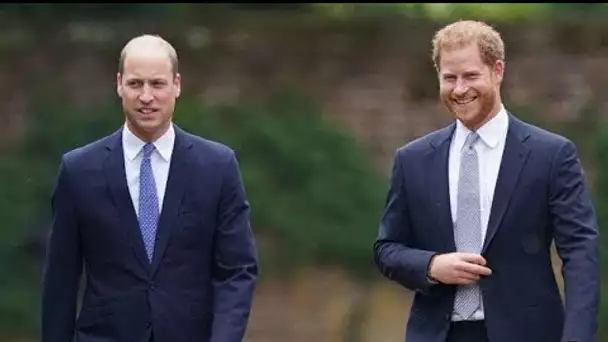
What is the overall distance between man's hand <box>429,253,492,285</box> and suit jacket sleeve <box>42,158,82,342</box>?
4.16 feet

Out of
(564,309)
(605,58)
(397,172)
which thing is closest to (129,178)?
(397,172)

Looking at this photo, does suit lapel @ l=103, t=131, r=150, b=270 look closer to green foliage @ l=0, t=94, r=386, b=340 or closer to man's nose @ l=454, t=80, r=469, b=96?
man's nose @ l=454, t=80, r=469, b=96

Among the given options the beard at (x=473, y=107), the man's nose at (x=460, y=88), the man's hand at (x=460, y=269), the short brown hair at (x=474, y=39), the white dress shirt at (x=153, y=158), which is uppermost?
the short brown hair at (x=474, y=39)

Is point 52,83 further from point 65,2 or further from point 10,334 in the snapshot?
point 10,334

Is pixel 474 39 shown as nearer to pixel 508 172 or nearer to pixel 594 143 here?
pixel 508 172

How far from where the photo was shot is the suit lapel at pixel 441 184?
5.15 meters

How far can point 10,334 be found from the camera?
31.7 feet

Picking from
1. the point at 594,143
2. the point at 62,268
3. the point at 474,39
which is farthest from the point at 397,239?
the point at 594,143

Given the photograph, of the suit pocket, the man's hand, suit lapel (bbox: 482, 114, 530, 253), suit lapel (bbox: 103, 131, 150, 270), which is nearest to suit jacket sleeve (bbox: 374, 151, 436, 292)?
the man's hand

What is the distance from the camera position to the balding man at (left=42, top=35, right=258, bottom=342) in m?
5.14

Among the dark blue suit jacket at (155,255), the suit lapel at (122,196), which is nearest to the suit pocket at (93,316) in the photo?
the dark blue suit jacket at (155,255)

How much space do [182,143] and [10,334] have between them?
15.6 feet

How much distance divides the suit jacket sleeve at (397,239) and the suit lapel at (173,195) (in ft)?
2.45

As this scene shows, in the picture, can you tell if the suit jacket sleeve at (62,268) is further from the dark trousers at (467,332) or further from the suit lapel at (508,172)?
the suit lapel at (508,172)
